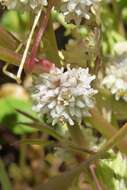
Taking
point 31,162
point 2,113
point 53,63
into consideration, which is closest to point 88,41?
point 53,63

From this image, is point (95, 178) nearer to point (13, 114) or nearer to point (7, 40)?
point (7, 40)

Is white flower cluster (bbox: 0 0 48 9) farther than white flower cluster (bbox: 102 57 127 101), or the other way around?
white flower cluster (bbox: 102 57 127 101)

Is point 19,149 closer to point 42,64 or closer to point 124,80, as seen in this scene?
point 124,80

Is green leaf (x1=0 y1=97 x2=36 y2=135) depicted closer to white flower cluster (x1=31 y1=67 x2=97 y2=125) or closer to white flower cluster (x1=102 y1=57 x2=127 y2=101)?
white flower cluster (x1=102 y1=57 x2=127 y2=101)

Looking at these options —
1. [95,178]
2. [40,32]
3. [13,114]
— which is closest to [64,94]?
[40,32]

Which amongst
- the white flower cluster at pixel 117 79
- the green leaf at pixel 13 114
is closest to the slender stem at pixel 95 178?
the white flower cluster at pixel 117 79

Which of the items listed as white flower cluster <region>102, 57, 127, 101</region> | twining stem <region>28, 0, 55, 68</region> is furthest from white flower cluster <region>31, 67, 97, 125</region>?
white flower cluster <region>102, 57, 127, 101</region>
